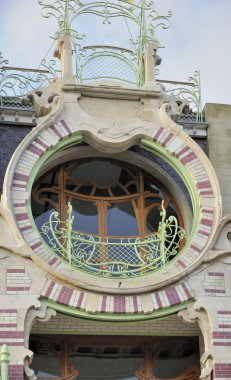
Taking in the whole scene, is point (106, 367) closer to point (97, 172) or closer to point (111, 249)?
point (111, 249)

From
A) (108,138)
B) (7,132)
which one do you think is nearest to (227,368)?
(108,138)

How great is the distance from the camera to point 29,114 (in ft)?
69.9

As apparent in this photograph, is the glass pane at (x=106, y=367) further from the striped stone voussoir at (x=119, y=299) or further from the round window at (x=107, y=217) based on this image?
the round window at (x=107, y=217)

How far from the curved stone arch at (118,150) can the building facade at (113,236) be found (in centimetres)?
2

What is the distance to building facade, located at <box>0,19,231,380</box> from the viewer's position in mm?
18891

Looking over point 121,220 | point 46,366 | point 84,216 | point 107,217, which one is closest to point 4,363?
point 46,366

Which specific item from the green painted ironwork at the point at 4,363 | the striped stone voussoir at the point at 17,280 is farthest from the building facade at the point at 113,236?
the green painted ironwork at the point at 4,363

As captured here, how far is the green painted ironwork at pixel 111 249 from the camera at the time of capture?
19406 millimetres

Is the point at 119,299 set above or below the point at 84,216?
below

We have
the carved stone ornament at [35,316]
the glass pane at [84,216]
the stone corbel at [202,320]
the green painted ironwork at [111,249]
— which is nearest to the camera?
the carved stone ornament at [35,316]

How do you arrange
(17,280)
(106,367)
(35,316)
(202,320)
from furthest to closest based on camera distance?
1. (106,367)
2. (202,320)
3. (17,280)
4. (35,316)

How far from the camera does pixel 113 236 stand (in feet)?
67.3

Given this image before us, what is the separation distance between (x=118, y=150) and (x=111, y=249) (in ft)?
6.34

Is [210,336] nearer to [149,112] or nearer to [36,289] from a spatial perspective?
[36,289]
